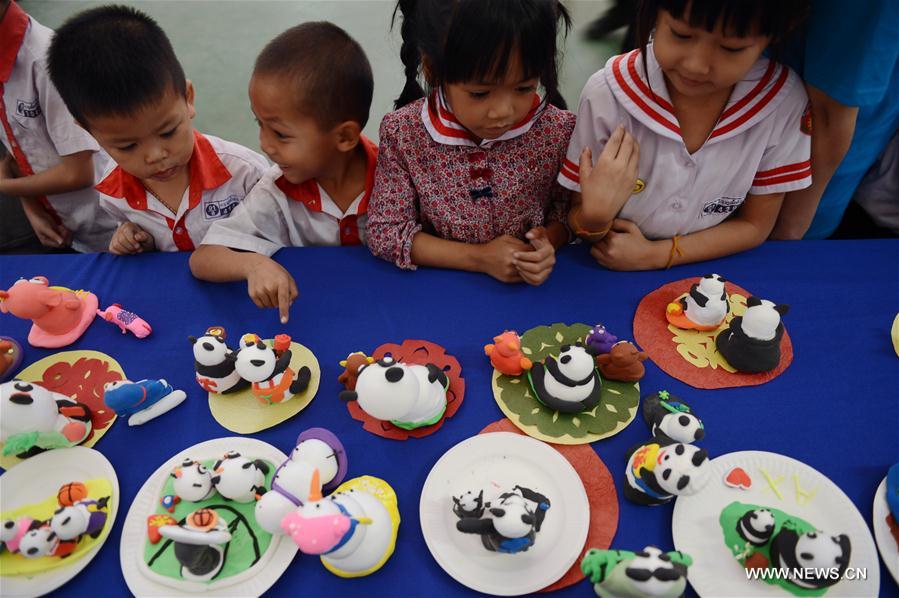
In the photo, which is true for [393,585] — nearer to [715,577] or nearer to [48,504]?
[715,577]

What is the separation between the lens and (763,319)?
0.79m

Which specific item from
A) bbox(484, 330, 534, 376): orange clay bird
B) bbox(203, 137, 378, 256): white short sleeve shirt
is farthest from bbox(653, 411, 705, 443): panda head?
bbox(203, 137, 378, 256): white short sleeve shirt

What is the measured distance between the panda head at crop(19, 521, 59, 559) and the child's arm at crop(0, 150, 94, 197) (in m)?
0.90

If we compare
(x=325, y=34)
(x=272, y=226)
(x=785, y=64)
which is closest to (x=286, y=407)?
(x=272, y=226)

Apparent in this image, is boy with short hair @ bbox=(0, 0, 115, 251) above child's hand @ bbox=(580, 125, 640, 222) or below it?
below

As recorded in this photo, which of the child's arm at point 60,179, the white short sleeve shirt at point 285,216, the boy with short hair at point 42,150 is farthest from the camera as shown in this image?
the child's arm at point 60,179

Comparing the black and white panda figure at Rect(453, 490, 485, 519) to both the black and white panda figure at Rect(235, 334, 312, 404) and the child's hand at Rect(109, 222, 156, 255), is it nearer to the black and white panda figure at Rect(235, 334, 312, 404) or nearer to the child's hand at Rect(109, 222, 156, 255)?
the black and white panda figure at Rect(235, 334, 312, 404)

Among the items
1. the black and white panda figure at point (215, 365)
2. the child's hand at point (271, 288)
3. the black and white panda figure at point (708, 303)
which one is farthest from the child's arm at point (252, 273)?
the black and white panda figure at point (708, 303)

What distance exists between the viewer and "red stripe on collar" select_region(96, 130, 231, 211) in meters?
1.08

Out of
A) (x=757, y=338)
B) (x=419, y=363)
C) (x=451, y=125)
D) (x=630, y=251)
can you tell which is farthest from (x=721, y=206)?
(x=419, y=363)

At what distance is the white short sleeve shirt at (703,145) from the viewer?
0.86m

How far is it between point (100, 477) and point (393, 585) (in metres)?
0.45

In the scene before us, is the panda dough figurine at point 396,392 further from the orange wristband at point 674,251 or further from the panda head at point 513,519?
the orange wristband at point 674,251

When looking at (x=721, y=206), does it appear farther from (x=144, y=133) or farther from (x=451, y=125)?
(x=144, y=133)
